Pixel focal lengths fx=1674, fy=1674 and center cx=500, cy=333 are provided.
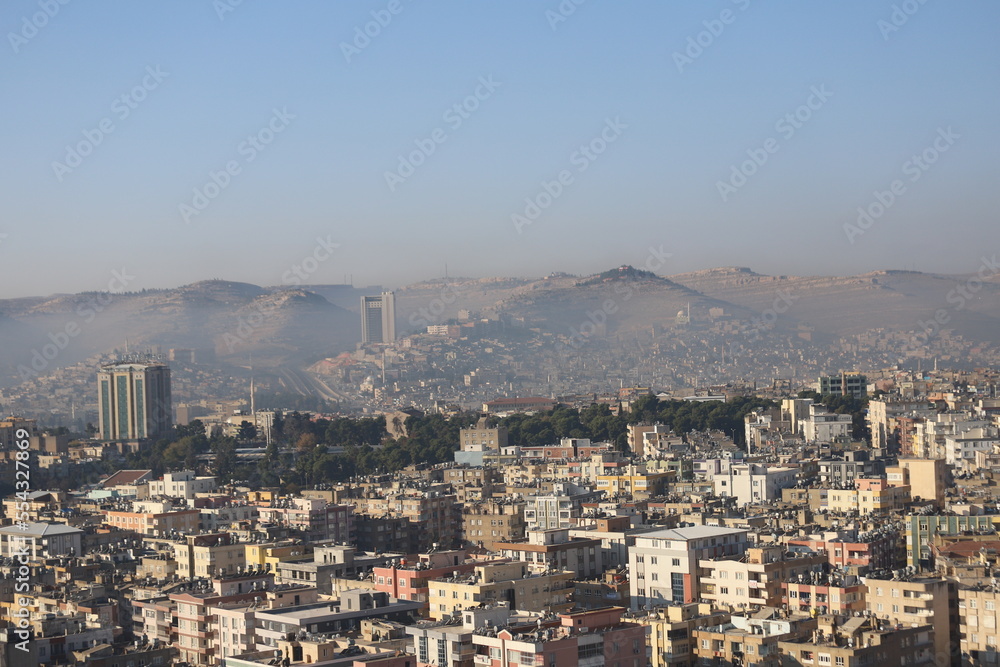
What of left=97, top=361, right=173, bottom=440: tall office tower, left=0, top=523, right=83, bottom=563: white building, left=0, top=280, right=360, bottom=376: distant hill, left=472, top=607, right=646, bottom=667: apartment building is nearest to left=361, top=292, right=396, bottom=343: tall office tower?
left=0, top=280, right=360, bottom=376: distant hill

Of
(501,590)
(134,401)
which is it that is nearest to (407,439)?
(134,401)

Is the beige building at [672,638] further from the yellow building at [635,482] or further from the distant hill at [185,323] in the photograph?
the distant hill at [185,323]

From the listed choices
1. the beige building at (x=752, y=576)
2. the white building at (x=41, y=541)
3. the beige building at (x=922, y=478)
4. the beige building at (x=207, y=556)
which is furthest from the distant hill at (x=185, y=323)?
the beige building at (x=752, y=576)

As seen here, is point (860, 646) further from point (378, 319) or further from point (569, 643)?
point (378, 319)

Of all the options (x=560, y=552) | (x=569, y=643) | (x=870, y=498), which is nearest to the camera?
(x=569, y=643)

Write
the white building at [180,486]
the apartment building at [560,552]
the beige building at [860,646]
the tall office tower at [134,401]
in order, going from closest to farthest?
the beige building at [860,646]
the apartment building at [560,552]
the white building at [180,486]
the tall office tower at [134,401]

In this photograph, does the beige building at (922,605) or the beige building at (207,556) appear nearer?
the beige building at (922,605)

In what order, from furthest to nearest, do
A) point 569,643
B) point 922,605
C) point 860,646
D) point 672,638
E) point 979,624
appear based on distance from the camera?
1. point 922,605
2. point 672,638
3. point 979,624
4. point 860,646
5. point 569,643

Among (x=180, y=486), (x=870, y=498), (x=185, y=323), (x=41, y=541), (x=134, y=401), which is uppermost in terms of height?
(x=185, y=323)

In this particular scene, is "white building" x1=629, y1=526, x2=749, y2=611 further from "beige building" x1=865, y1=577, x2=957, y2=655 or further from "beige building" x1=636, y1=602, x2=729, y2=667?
"beige building" x1=865, y1=577, x2=957, y2=655
